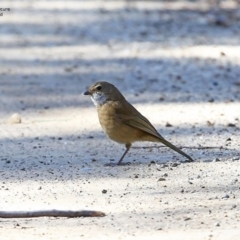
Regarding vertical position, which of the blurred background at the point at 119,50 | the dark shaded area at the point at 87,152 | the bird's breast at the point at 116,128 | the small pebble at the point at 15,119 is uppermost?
the bird's breast at the point at 116,128

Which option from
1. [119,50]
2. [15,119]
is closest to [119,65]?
[119,50]

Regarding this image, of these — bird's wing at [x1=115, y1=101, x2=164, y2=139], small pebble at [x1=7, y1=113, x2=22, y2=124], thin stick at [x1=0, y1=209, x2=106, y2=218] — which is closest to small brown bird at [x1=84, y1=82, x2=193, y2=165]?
bird's wing at [x1=115, y1=101, x2=164, y2=139]

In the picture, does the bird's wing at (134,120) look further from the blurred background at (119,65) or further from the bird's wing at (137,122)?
the blurred background at (119,65)

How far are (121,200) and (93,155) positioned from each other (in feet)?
6.59

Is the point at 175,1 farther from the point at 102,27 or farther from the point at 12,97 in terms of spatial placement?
the point at 12,97

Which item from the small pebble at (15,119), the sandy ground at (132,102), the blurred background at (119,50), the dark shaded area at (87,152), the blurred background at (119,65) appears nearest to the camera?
the sandy ground at (132,102)

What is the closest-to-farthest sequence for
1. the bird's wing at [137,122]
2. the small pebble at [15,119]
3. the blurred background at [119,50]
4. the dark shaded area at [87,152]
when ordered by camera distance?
the dark shaded area at [87,152], the bird's wing at [137,122], the small pebble at [15,119], the blurred background at [119,50]

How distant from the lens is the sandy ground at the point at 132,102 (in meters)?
7.34

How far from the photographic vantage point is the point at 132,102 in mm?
12367

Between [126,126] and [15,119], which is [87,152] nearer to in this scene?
[126,126]

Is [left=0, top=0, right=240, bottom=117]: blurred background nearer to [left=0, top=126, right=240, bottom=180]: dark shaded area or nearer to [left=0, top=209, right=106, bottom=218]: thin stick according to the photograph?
[left=0, top=126, right=240, bottom=180]: dark shaded area

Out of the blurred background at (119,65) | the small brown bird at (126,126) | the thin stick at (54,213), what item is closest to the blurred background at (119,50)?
the blurred background at (119,65)

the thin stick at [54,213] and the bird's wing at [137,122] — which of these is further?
the bird's wing at [137,122]

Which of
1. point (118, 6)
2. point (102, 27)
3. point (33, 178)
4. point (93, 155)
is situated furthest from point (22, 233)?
point (118, 6)
